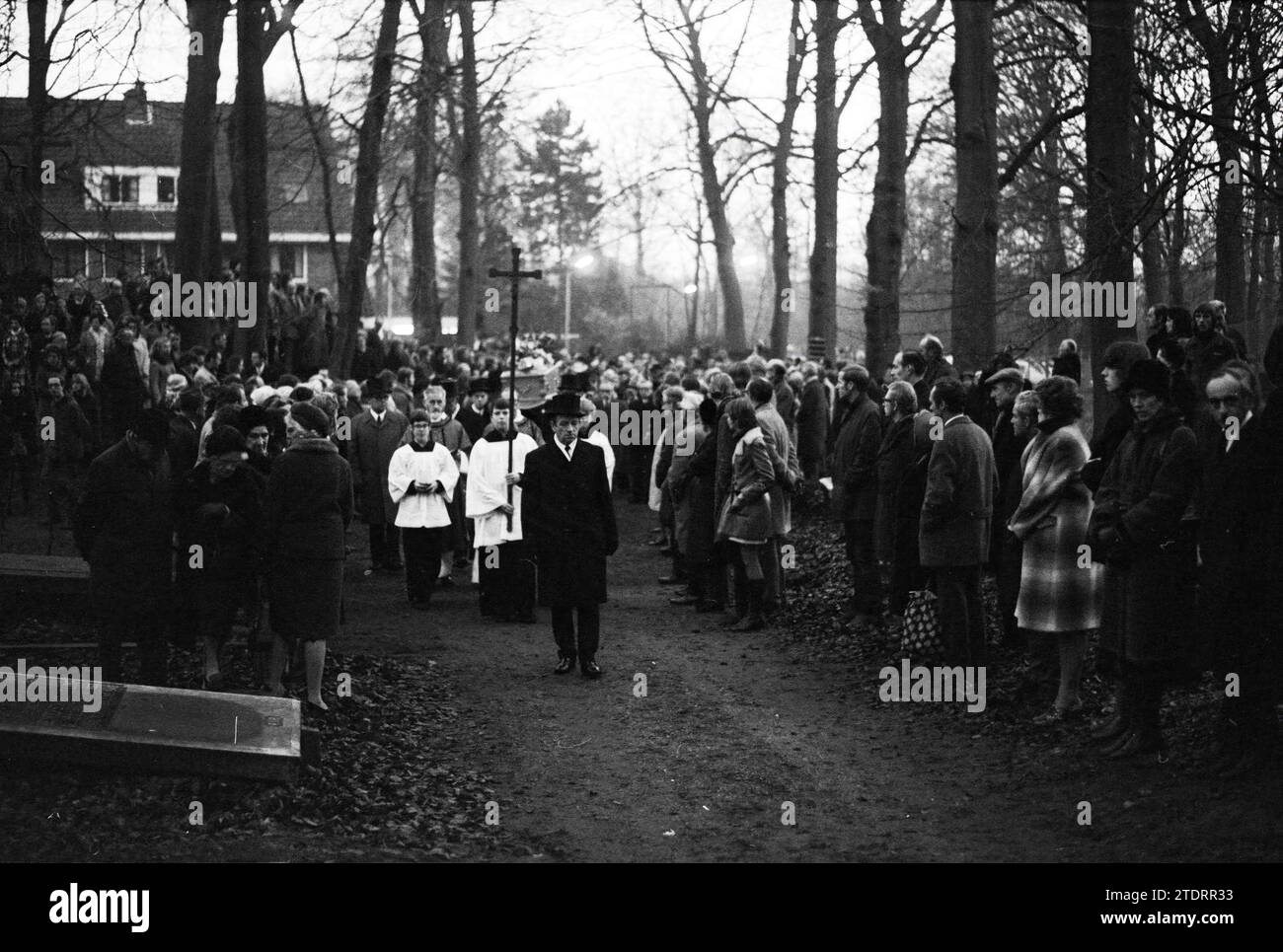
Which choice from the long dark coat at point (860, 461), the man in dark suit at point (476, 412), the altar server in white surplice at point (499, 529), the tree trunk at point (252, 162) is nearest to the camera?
the long dark coat at point (860, 461)

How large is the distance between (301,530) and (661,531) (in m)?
11.7

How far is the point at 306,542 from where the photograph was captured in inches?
409

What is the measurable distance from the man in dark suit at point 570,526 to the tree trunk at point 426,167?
1378 centimetres

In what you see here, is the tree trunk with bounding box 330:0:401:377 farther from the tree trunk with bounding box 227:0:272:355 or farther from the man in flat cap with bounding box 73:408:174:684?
the man in flat cap with bounding box 73:408:174:684

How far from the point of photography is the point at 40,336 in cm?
2109

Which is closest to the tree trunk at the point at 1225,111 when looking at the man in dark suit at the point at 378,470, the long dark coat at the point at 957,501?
the long dark coat at the point at 957,501

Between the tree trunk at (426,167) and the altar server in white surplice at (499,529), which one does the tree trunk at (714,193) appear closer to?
the tree trunk at (426,167)

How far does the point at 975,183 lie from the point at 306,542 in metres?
8.10

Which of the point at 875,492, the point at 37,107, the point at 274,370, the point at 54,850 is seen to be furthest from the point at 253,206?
the point at 54,850

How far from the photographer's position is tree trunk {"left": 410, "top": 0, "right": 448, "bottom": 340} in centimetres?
2556

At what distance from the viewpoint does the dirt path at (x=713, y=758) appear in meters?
8.16

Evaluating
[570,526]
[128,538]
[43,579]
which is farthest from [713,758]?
[43,579]

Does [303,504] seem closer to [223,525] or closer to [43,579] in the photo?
[223,525]
